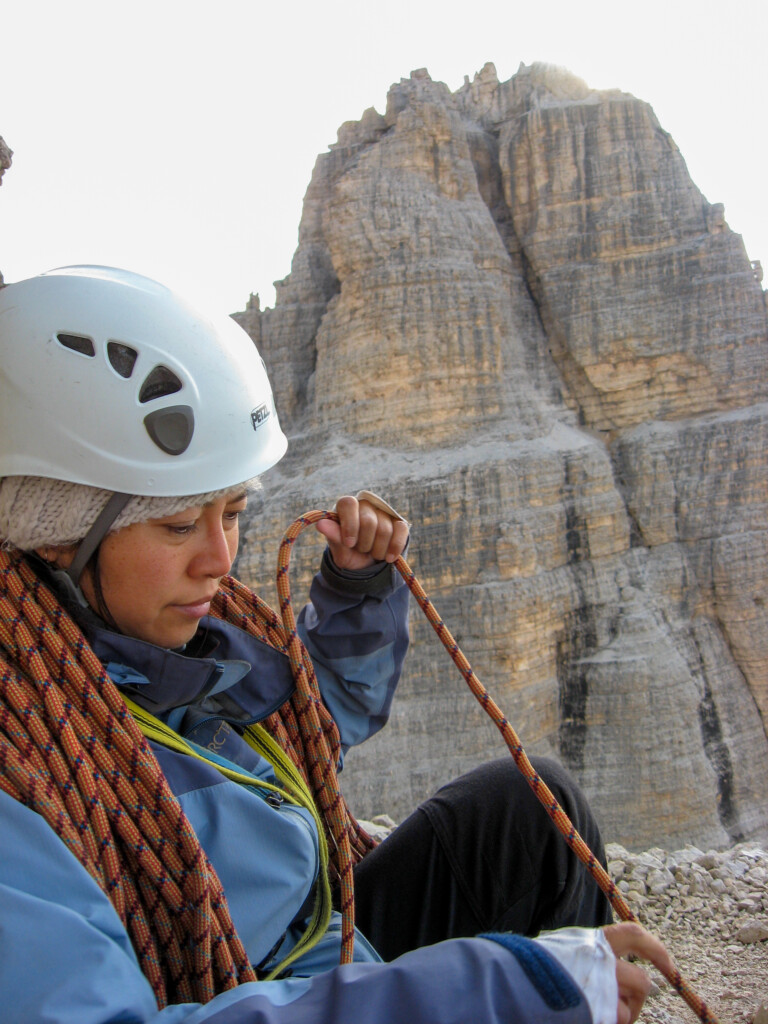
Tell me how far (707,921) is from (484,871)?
6.72 feet

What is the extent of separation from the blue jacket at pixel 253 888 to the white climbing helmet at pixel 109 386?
A: 0.33 metres

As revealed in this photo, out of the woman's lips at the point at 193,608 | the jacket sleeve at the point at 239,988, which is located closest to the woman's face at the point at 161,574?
the woman's lips at the point at 193,608

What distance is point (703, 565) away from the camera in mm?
14602

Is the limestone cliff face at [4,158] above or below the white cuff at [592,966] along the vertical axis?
above

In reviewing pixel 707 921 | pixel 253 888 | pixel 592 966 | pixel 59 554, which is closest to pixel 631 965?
pixel 592 966

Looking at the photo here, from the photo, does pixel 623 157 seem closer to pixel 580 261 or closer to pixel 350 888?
pixel 580 261

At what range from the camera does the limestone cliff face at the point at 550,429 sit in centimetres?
1288

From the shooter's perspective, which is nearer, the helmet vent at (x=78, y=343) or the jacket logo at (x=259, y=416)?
the helmet vent at (x=78, y=343)

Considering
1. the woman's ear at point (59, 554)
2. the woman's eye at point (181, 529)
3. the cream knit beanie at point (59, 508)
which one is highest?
the cream knit beanie at point (59, 508)

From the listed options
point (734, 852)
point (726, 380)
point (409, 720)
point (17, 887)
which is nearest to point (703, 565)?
point (726, 380)

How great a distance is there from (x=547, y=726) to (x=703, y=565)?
463 cm

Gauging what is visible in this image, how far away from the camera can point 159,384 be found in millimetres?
1473

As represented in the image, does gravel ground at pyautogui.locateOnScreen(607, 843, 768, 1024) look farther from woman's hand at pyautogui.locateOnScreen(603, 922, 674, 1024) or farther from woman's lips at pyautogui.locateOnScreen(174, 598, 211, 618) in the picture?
woman's lips at pyautogui.locateOnScreen(174, 598, 211, 618)

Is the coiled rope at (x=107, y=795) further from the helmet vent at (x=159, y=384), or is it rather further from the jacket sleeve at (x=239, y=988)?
the helmet vent at (x=159, y=384)
